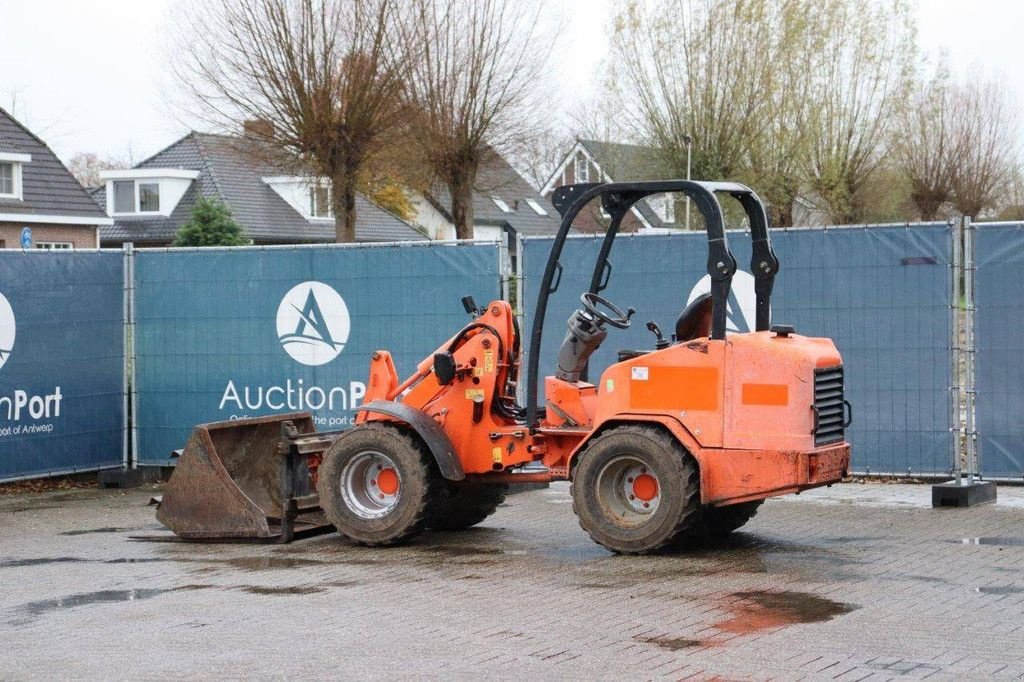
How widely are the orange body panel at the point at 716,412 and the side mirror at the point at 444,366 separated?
267 mm

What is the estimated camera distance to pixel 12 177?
52406mm

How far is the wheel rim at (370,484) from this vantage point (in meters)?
11.3

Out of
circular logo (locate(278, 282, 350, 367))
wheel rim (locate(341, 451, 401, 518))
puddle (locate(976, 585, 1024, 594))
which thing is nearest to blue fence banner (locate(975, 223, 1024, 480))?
puddle (locate(976, 585, 1024, 594))

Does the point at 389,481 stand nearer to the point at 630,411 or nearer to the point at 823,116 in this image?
the point at 630,411

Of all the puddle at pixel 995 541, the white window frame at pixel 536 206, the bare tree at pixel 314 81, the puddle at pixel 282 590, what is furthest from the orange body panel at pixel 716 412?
the white window frame at pixel 536 206

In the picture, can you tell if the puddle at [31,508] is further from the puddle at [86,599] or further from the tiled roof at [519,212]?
the tiled roof at [519,212]

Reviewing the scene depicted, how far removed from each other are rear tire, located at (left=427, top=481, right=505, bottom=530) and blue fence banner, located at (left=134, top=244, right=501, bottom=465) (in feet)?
10.0

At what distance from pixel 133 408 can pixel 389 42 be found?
2018 centimetres

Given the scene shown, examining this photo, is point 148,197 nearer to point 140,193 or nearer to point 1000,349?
point 140,193

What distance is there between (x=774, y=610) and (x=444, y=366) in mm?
3514

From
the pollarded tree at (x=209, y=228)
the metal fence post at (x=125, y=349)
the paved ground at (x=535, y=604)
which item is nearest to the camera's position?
the paved ground at (x=535, y=604)

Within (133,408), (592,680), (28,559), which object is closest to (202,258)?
(133,408)

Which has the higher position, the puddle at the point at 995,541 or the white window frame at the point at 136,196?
the white window frame at the point at 136,196

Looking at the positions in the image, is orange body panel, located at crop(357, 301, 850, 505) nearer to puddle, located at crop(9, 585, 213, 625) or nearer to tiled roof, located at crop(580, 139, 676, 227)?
puddle, located at crop(9, 585, 213, 625)
